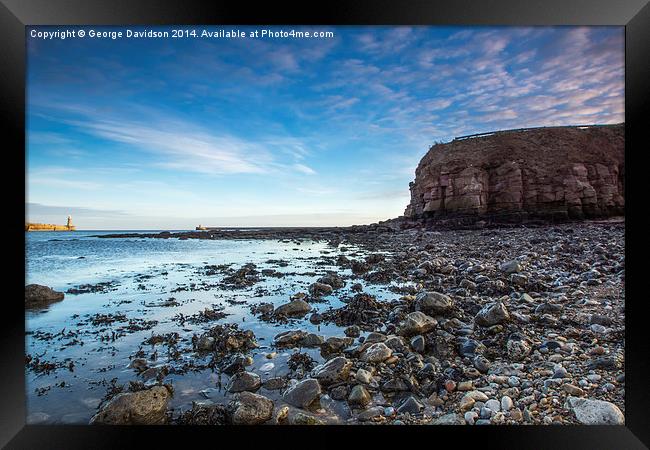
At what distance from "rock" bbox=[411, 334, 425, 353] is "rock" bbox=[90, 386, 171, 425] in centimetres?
292

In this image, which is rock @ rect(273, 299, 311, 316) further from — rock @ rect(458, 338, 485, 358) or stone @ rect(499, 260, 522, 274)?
stone @ rect(499, 260, 522, 274)

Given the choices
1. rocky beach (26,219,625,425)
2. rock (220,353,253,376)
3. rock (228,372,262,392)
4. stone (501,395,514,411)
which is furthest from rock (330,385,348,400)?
stone (501,395,514,411)

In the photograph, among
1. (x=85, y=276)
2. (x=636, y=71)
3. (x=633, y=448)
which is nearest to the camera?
(x=633, y=448)

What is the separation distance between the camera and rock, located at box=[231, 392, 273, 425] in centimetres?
267

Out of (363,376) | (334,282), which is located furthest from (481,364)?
(334,282)

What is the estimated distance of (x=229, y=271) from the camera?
34.9 feet

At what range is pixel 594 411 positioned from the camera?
2592mm

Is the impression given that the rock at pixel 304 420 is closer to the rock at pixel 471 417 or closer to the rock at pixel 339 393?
the rock at pixel 339 393

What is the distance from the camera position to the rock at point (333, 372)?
3.02 meters

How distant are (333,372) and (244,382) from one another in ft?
3.25

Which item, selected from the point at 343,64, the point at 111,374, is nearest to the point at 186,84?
the point at 343,64

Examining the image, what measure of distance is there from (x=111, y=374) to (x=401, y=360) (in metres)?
3.59

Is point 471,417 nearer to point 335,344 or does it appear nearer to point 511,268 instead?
point 335,344

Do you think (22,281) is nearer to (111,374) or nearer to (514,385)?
(111,374)
